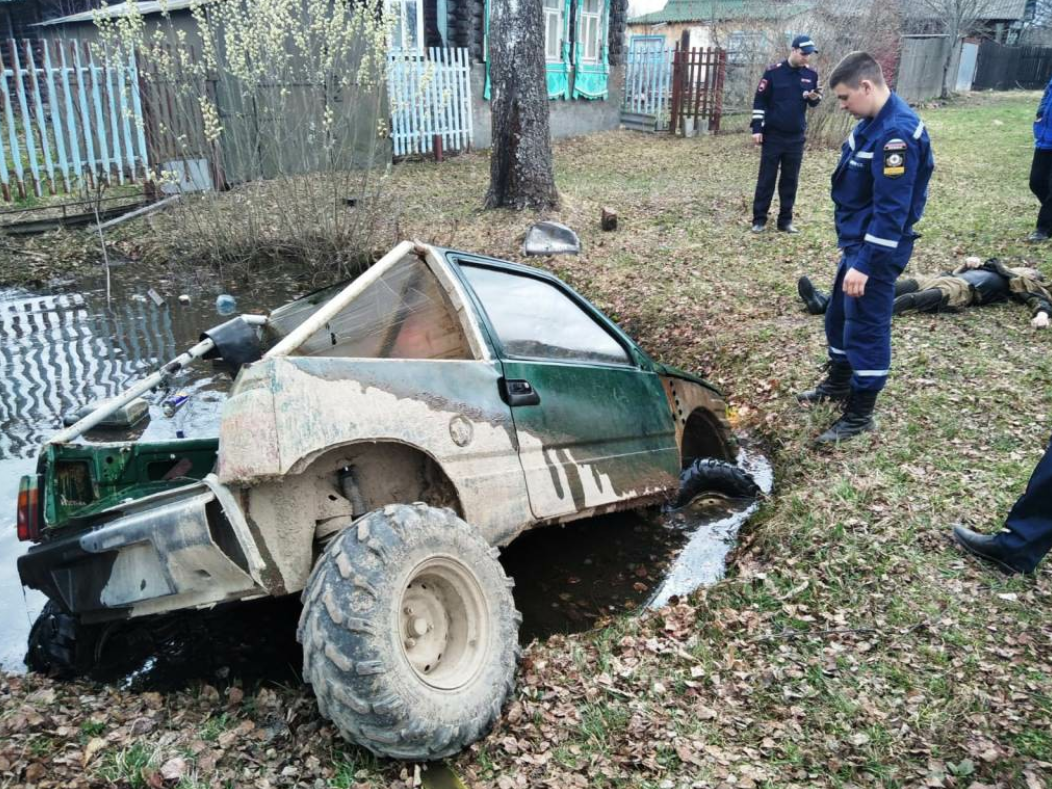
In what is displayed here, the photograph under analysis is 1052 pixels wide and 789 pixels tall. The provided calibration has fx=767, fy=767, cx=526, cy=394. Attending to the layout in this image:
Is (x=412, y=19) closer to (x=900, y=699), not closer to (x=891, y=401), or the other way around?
(x=891, y=401)

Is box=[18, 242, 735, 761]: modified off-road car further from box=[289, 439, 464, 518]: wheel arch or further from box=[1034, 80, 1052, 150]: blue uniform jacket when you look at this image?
box=[1034, 80, 1052, 150]: blue uniform jacket

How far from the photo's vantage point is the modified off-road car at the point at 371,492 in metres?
2.62

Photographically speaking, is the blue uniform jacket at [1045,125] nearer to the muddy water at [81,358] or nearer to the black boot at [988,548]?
the black boot at [988,548]

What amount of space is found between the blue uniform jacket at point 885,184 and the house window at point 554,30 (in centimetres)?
1738

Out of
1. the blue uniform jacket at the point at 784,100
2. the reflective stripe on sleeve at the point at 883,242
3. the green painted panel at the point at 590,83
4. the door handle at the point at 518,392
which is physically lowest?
the door handle at the point at 518,392

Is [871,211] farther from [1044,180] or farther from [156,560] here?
[1044,180]

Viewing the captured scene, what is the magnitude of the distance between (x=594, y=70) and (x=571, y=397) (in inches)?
797

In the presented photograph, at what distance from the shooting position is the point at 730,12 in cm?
3097

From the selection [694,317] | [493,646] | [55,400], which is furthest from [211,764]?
[694,317]

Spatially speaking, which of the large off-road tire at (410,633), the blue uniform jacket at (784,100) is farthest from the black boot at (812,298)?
the large off-road tire at (410,633)

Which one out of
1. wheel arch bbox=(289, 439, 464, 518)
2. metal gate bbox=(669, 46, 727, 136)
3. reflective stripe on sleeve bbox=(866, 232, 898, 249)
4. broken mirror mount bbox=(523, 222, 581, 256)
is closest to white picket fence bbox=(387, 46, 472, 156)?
metal gate bbox=(669, 46, 727, 136)

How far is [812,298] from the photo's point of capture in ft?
23.8

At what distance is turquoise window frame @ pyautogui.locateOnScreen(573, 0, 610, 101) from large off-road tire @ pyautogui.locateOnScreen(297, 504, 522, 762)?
796 inches

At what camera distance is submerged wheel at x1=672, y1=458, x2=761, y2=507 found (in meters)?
4.98
